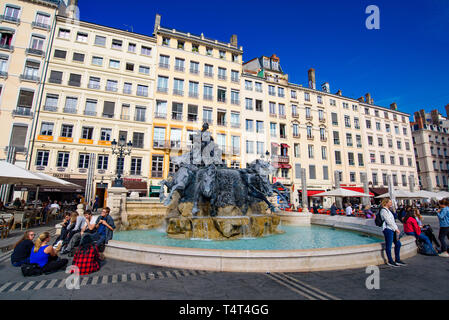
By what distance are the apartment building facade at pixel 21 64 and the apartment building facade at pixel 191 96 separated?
12.0m

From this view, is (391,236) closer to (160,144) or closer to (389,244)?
(389,244)

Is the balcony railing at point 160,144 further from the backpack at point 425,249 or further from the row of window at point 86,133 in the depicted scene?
the backpack at point 425,249

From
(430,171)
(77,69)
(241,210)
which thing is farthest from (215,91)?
(430,171)

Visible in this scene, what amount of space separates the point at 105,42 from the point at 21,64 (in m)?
8.92

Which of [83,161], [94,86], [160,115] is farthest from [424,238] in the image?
[94,86]

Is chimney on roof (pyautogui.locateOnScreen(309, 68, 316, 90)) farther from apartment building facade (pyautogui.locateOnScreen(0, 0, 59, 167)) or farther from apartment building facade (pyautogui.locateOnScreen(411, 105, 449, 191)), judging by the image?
apartment building facade (pyautogui.locateOnScreen(0, 0, 59, 167))

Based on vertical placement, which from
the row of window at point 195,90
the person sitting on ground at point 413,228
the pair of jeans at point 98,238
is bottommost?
the pair of jeans at point 98,238

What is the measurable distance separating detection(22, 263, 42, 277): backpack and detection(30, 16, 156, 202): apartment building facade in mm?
19854

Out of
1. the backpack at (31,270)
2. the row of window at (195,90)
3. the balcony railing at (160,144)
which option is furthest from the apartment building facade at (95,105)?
the backpack at (31,270)

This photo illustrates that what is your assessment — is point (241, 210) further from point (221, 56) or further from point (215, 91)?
point (221, 56)

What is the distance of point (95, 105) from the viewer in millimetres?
24875

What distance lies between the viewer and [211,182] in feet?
31.6

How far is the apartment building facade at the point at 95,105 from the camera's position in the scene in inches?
890
